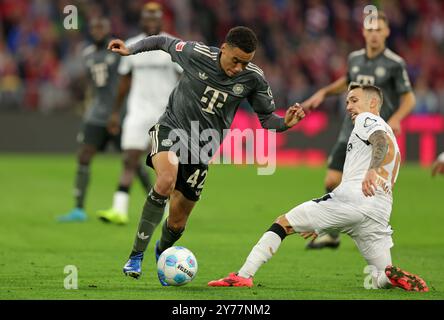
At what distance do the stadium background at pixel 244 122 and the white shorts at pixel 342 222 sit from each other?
3.00 feet

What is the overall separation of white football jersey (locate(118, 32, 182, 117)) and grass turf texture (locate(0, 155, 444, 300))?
1.63 metres

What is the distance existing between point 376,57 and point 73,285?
4706 millimetres

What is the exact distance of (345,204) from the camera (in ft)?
27.2

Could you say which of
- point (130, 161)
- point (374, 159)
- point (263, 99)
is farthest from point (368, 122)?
point (130, 161)

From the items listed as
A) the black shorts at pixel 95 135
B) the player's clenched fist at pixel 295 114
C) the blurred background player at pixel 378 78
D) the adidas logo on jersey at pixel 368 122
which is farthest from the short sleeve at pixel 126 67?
the adidas logo on jersey at pixel 368 122

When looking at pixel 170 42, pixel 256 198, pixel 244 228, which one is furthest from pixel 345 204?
pixel 256 198

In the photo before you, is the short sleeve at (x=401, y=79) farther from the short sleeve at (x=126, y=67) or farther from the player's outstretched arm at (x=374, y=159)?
the short sleeve at (x=126, y=67)

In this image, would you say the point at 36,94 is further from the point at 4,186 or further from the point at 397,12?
the point at 397,12

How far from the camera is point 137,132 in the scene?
13586 millimetres

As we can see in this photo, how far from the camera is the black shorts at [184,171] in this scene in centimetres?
883

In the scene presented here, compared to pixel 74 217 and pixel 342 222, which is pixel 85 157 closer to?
pixel 74 217

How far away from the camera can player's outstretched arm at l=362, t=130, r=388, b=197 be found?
7840 millimetres

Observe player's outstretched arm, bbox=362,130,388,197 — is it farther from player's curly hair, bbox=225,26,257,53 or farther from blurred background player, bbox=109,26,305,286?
player's curly hair, bbox=225,26,257,53

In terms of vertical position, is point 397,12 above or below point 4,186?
above
